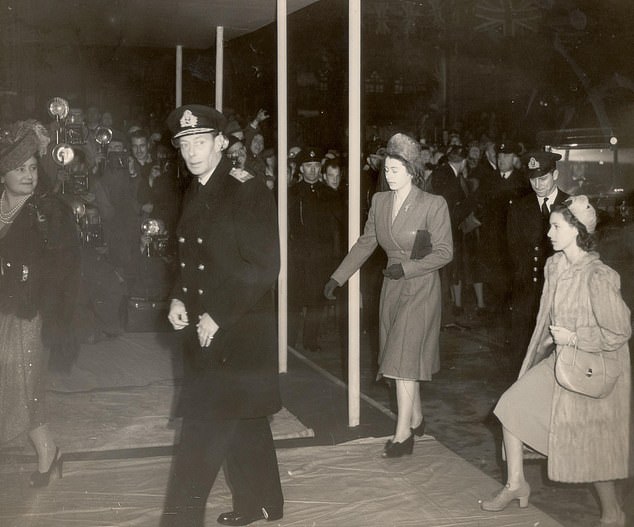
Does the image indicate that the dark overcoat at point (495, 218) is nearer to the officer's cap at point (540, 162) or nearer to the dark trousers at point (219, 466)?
the officer's cap at point (540, 162)

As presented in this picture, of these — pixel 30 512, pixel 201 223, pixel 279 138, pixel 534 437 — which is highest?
pixel 279 138

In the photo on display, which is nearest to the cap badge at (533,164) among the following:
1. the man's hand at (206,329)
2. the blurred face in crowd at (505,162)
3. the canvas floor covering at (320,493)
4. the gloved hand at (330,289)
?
the gloved hand at (330,289)

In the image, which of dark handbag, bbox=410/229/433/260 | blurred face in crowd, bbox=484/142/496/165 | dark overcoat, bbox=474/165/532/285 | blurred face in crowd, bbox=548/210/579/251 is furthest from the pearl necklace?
blurred face in crowd, bbox=484/142/496/165

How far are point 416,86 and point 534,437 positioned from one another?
15282 millimetres

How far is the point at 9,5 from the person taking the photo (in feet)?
37.9

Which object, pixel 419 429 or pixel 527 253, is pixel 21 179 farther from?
pixel 527 253

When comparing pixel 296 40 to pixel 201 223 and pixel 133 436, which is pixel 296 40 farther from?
pixel 201 223

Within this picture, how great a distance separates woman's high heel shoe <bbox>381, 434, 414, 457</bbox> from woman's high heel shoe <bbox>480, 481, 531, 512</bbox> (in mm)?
1073

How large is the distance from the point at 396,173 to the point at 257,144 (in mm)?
6459

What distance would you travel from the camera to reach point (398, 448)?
6273mm

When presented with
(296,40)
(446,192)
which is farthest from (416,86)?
(446,192)

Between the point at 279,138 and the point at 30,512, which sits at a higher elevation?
the point at 279,138

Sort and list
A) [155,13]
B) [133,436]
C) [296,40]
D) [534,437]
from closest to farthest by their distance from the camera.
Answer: [534,437]
[133,436]
[155,13]
[296,40]

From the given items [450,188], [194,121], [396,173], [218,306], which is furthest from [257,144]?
[218,306]
